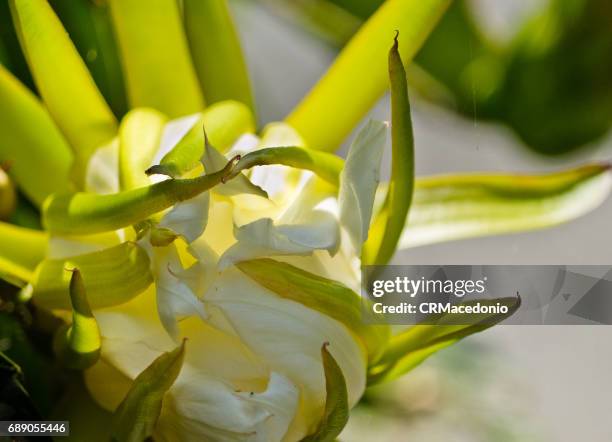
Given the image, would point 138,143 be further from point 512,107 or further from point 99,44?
point 512,107

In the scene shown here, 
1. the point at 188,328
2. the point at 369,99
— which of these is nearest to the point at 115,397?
the point at 188,328

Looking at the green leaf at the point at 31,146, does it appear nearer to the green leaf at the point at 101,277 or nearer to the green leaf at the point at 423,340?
the green leaf at the point at 101,277

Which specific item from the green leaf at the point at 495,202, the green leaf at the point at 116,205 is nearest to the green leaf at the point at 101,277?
the green leaf at the point at 116,205

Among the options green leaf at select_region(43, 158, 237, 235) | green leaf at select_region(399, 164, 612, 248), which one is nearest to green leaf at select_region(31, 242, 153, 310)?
green leaf at select_region(43, 158, 237, 235)

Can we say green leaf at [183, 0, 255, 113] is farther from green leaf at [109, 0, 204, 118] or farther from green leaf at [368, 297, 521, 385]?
green leaf at [368, 297, 521, 385]

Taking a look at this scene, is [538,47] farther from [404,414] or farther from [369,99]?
[404,414]

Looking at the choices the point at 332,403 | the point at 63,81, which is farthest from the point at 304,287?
the point at 63,81
